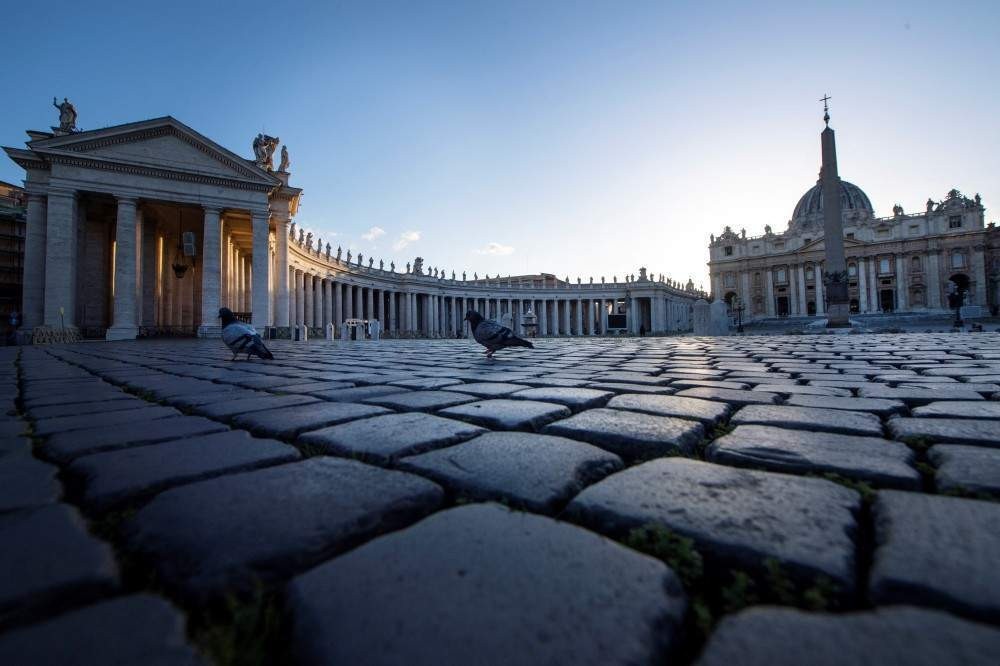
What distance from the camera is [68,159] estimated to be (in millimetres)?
18281

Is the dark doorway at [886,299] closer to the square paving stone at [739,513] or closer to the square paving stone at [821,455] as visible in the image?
the square paving stone at [821,455]

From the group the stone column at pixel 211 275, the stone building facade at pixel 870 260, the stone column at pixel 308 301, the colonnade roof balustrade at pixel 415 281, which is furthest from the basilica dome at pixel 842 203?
the stone column at pixel 211 275

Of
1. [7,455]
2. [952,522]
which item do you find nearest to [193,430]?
[7,455]

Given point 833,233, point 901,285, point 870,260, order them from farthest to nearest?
1. point 870,260
2. point 901,285
3. point 833,233

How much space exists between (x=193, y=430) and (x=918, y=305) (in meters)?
70.4

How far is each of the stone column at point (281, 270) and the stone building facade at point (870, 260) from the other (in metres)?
46.9

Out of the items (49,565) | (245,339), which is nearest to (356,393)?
(49,565)

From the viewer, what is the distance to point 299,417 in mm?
2289

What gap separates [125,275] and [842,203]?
78780 mm

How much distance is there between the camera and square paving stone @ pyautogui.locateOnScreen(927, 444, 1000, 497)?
1179 mm

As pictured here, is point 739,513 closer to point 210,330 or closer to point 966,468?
point 966,468

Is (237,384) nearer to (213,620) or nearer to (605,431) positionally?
(605,431)

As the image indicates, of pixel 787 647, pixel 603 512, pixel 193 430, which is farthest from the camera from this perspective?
pixel 193 430

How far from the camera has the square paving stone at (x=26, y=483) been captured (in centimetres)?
117
